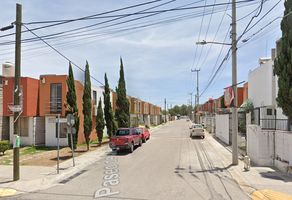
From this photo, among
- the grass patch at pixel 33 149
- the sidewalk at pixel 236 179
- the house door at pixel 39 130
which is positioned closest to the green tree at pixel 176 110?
the house door at pixel 39 130

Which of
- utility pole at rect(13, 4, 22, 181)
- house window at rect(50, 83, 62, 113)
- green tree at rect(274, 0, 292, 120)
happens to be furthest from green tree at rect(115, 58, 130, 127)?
green tree at rect(274, 0, 292, 120)

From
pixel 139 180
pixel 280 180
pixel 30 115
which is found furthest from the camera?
pixel 30 115

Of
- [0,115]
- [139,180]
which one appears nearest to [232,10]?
[139,180]

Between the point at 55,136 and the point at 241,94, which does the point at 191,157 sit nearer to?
the point at 55,136

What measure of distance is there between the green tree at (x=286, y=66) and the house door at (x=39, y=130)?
19008mm

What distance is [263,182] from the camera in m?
7.66

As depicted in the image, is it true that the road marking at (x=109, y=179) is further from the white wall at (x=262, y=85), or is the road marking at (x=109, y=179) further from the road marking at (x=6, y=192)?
the white wall at (x=262, y=85)

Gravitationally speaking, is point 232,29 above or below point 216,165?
above

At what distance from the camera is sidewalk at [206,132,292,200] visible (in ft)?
21.4

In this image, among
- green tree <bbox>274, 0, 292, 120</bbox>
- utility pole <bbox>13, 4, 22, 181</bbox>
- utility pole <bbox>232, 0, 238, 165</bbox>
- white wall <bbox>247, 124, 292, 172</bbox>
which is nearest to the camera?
green tree <bbox>274, 0, 292, 120</bbox>

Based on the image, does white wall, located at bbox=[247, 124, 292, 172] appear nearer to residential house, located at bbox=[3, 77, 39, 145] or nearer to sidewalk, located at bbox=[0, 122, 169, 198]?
sidewalk, located at bbox=[0, 122, 169, 198]

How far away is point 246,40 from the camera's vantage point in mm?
10102

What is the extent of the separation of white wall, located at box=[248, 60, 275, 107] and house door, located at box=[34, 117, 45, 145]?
20052 mm

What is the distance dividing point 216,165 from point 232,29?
7276mm
